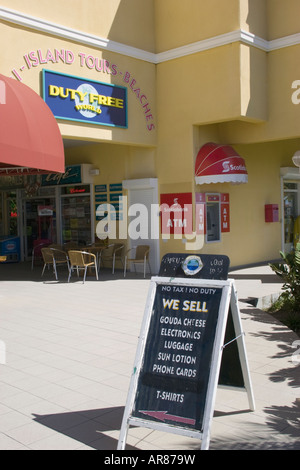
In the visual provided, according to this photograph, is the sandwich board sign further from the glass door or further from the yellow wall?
the glass door

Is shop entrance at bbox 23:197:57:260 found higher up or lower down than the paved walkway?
higher up

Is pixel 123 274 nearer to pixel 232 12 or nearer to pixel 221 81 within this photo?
pixel 221 81

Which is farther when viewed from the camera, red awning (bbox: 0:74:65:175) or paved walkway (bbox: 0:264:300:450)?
red awning (bbox: 0:74:65:175)

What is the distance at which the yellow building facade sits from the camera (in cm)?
1134

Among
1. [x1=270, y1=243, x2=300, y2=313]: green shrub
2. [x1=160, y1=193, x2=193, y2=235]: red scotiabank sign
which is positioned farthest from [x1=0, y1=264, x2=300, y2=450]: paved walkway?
Result: [x1=160, y1=193, x2=193, y2=235]: red scotiabank sign

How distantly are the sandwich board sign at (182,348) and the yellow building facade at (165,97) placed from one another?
25.8 feet

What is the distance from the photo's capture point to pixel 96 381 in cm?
529

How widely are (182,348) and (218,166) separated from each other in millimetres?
9252

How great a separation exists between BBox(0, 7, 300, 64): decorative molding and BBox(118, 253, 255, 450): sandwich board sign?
835 cm

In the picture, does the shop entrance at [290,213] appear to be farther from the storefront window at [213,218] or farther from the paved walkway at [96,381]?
the paved walkway at [96,381]

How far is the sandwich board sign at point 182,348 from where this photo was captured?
3576mm

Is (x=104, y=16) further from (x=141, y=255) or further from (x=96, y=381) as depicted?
(x=96, y=381)

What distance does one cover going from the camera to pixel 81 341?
22.6ft

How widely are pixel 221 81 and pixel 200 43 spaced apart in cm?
119
